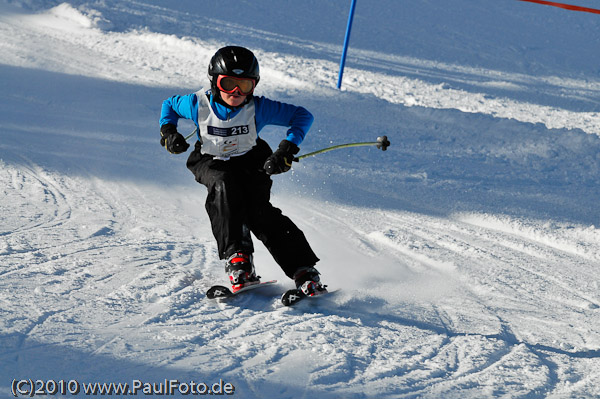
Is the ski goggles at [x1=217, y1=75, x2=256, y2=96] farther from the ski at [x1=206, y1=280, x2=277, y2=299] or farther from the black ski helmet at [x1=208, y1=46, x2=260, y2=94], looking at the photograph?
the ski at [x1=206, y1=280, x2=277, y2=299]

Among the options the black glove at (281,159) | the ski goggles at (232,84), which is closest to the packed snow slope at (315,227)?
the black glove at (281,159)

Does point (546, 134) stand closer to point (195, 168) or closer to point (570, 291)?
point (570, 291)

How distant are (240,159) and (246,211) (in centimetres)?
33

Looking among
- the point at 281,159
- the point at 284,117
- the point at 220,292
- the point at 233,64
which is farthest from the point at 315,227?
the point at 233,64

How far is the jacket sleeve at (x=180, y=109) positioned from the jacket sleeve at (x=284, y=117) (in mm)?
392

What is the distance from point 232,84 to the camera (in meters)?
3.87

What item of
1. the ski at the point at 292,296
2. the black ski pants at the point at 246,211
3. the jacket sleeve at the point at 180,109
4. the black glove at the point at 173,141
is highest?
the jacket sleeve at the point at 180,109

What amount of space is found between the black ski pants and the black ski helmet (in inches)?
19.5

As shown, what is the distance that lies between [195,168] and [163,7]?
12.9 metres

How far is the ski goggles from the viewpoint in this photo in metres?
3.86

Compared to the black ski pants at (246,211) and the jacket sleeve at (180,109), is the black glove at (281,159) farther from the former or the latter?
the jacket sleeve at (180,109)

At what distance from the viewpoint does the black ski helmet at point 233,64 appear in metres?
3.83

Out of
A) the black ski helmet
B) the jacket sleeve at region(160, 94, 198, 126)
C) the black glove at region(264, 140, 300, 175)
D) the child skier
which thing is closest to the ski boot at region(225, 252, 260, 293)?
the child skier

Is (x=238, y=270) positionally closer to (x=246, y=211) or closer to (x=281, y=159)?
(x=246, y=211)
